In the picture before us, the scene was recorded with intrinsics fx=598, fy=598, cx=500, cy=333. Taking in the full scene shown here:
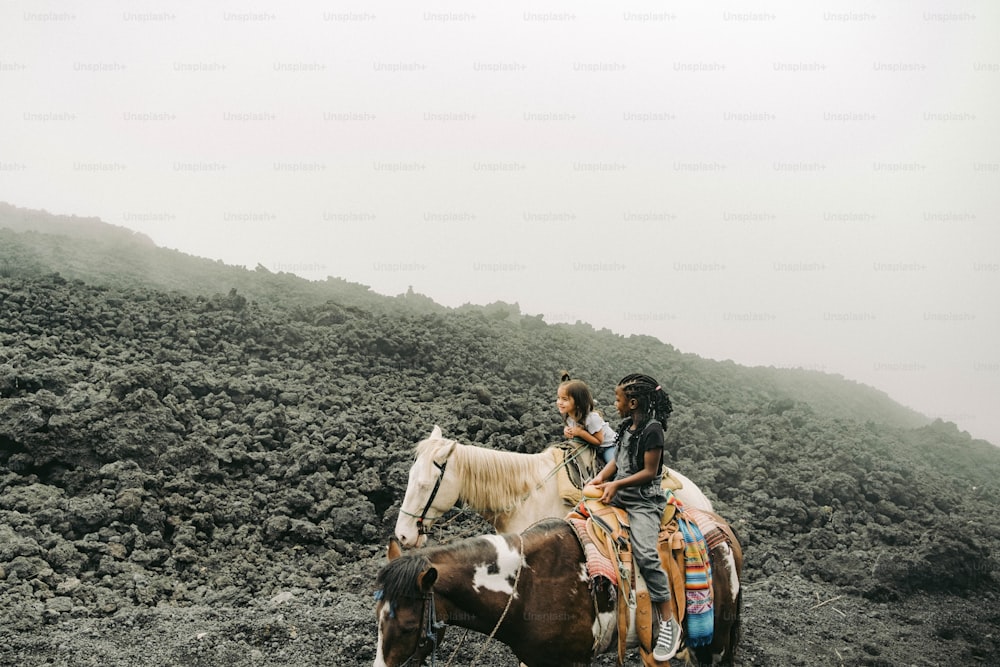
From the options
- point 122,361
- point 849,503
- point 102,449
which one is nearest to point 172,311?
point 122,361

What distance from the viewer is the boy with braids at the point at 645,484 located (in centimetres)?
390

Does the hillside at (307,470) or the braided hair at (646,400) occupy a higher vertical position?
the braided hair at (646,400)

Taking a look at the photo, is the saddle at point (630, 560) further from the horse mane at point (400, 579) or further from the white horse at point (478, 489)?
the horse mane at point (400, 579)

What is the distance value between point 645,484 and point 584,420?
4.47ft

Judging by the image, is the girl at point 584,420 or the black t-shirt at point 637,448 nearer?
the black t-shirt at point 637,448

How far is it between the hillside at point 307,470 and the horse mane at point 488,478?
5.31 feet

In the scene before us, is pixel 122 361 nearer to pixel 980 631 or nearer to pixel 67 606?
pixel 67 606

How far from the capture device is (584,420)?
5.41 m

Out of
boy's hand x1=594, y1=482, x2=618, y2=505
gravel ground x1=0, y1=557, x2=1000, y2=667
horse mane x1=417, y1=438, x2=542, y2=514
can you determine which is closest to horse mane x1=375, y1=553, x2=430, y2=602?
boy's hand x1=594, y1=482, x2=618, y2=505

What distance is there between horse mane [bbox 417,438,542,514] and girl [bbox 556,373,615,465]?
1.96 feet

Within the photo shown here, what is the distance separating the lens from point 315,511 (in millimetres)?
7457

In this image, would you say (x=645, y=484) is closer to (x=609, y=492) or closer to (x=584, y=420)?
(x=609, y=492)

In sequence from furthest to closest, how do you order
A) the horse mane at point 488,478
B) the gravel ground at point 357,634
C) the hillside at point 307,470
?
the hillside at point 307,470
the horse mane at point 488,478
the gravel ground at point 357,634

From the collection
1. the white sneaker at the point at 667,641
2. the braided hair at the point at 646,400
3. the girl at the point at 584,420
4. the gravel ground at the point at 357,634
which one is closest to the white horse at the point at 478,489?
the girl at the point at 584,420
